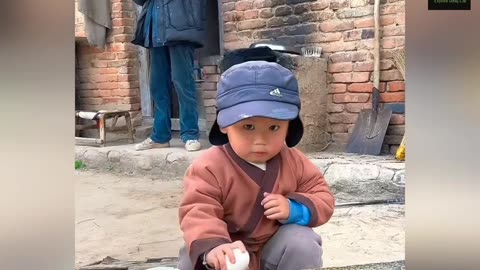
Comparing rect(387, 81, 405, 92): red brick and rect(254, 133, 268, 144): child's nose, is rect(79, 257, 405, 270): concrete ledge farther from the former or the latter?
rect(387, 81, 405, 92): red brick

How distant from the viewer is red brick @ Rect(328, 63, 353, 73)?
9.02 ft

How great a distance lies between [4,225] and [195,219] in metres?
0.34

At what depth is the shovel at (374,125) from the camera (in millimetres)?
2523

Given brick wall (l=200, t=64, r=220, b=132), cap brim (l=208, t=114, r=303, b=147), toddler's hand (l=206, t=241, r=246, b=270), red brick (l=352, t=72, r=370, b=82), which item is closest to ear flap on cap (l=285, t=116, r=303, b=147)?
cap brim (l=208, t=114, r=303, b=147)

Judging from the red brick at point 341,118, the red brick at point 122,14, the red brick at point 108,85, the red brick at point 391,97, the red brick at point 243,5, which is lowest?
the red brick at point 341,118

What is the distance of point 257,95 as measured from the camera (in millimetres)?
1049

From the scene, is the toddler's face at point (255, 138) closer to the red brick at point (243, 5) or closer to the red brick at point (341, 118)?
the red brick at point (341, 118)

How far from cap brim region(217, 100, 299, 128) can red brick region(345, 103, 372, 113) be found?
1.68 meters

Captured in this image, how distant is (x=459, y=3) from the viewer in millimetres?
907

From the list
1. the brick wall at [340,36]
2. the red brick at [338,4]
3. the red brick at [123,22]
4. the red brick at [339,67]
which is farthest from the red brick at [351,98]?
the red brick at [123,22]

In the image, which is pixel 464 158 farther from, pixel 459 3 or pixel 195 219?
pixel 195 219

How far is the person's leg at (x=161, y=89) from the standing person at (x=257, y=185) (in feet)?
2.54

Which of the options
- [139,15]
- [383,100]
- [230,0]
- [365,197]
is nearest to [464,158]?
[139,15]

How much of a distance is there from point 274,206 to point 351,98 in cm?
179
